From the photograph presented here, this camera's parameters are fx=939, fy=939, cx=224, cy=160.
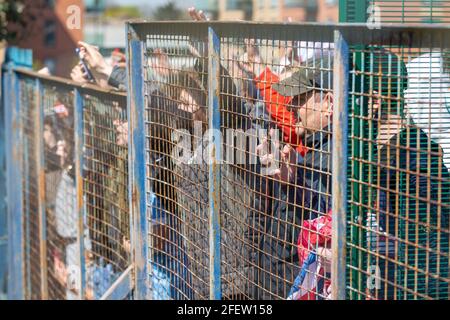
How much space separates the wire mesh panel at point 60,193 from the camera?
5586 millimetres

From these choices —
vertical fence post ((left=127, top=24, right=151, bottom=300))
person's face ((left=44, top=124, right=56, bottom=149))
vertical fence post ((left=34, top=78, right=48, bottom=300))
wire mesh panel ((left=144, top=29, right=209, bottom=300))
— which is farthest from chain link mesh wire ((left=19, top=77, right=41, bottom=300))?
wire mesh panel ((left=144, top=29, right=209, bottom=300))

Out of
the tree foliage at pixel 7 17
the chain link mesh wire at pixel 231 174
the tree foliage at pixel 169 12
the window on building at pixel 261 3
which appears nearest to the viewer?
the chain link mesh wire at pixel 231 174

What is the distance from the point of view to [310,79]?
122 inches

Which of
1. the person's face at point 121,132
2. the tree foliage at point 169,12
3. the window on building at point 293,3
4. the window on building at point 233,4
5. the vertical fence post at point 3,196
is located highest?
the window on building at point 233,4

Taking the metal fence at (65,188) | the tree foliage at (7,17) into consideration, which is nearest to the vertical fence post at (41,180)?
the metal fence at (65,188)

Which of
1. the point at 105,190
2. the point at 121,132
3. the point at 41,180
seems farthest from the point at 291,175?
the point at 41,180

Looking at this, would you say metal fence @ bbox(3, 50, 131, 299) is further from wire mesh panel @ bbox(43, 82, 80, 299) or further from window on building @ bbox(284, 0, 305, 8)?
window on building @ bbox(284, 0, 305, 8)

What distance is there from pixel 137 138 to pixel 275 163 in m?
1.27

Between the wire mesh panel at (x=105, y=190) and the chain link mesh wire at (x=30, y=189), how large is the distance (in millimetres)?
1249

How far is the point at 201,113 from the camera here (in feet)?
12.8

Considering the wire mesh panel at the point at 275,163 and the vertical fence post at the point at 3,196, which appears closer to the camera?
the wire mesh panel at the point at 275,163

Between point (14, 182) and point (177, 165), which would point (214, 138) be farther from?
point (14, 182)

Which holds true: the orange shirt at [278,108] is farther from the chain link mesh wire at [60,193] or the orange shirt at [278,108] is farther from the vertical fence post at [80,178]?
the chain link mesh wire at [60,193]

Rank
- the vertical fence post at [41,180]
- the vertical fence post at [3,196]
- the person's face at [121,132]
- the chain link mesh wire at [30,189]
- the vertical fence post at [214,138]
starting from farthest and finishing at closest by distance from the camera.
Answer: the vertical fence post at [3,196] → the chain link mesh wire at [30,189] → the vertical fence post at [41,180] → the person's face at [121,132] → the vertical fence post at [214,138]
